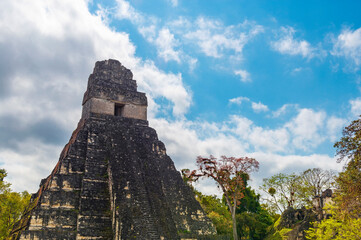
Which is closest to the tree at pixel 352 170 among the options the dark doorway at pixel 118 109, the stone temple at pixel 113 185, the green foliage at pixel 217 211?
the stone temple at pixel 113 185

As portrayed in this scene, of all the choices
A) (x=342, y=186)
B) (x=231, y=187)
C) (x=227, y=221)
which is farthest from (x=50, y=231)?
(x=227, y=221)

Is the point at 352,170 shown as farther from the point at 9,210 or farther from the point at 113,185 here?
the point at 9,210

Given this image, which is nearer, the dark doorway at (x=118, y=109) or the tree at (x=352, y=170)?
the tree at (x=352, y=170)

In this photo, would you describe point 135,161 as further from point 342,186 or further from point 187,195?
point 342,186

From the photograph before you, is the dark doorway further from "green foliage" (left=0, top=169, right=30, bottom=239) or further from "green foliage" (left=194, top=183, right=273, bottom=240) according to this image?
"green foliage" (left=194, top=183, right=273, bottom=240)

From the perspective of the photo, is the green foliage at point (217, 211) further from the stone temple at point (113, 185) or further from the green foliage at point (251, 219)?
the stone temple at point (113, 185)

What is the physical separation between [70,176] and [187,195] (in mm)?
4766

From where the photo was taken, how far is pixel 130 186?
10.5m

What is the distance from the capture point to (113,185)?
1022cm

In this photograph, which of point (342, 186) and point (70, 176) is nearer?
point (342, 186)

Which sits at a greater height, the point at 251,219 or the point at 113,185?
the point at 113,185

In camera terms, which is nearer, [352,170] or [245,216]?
[352,170]

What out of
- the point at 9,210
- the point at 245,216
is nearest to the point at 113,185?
the point at 9,210

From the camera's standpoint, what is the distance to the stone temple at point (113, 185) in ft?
30.5
